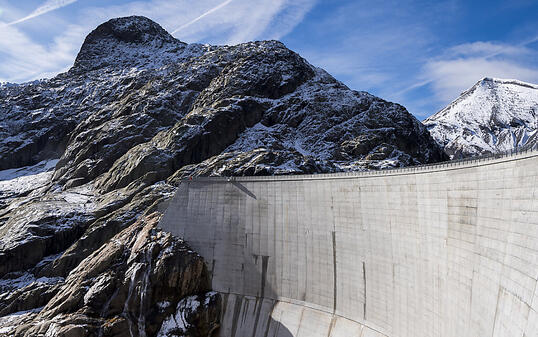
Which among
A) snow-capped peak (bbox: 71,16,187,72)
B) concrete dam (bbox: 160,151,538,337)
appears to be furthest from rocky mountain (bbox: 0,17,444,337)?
concrete dam (bbox: 160,151,538,337)

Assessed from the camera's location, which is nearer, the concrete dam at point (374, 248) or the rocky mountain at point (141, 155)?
the concrete dam at point (374, 248)

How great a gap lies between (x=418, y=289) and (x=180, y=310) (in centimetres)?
2678

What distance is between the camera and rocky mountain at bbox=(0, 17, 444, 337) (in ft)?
158

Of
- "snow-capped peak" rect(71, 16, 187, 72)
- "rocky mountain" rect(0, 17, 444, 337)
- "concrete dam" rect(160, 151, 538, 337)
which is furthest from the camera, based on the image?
"snow-capped peak" rect(71, 16, 187, 72)

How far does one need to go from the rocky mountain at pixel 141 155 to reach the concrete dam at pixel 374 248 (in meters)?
5.14

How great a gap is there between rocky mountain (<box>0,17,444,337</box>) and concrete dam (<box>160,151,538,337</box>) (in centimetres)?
514

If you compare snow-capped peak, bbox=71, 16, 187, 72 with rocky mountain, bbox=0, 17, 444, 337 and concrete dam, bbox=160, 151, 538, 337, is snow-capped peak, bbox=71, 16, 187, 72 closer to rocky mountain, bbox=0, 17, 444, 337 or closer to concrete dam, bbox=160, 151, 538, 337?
rocky mountain, bbox=0, 17, 444, 337

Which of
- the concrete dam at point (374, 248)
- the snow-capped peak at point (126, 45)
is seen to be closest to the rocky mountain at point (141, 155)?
the snow-capped peak at point (126, 45)

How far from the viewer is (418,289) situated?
1310 inches

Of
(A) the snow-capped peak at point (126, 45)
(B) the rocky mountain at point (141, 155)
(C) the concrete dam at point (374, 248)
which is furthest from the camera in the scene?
(A) the snow-capped peak at point (126, 45)

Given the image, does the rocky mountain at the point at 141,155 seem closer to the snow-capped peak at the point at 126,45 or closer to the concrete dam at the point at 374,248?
the snow-capped peak at the point at 126,45

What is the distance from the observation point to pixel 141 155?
3450 inches

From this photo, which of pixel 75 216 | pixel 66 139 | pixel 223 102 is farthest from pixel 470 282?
pixel 66 139

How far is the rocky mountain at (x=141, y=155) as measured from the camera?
1897 inches
